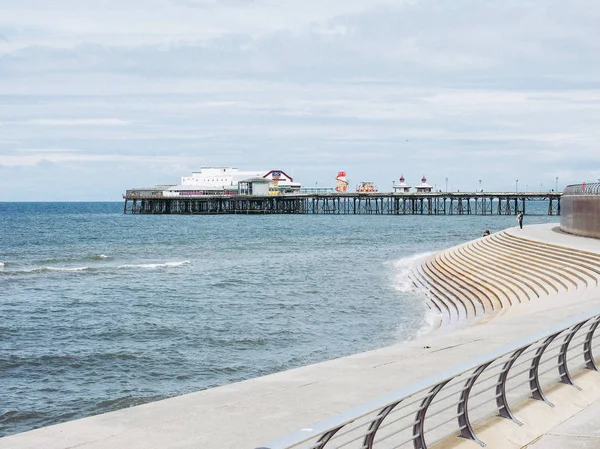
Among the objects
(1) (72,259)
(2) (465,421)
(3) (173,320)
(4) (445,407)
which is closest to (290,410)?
(4) (445,407)

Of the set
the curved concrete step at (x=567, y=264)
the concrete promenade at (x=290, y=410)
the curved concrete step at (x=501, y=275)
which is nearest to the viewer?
the concrete promenade at (x=290, y=410)

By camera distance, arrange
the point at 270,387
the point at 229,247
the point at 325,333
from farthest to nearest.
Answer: the point at 229,247
the point at 325,333
the point at 270,387

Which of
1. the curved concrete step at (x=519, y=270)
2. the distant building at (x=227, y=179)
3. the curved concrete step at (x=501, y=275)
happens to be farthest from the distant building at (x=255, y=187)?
the curved concrete step at (x=501, y=275)

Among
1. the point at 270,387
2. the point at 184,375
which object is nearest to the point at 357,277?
the point at 184,375

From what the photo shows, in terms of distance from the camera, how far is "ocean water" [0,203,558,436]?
18578 millimetres

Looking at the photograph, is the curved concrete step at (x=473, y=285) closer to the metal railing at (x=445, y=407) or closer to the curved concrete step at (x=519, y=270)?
the curved concrete step at (x=519, y=270)

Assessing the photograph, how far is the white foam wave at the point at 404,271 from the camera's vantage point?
3559cm

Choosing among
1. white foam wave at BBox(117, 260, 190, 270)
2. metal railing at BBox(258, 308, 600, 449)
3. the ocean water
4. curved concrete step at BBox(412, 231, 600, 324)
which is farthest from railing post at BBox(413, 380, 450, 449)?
white foam wave at BBox(117, 260, 190, 270)

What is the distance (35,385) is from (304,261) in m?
32.3

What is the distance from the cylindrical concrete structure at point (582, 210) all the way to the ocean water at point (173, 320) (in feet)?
29.1

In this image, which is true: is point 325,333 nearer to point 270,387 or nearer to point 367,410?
point 270,387

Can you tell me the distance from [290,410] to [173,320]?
17.2m

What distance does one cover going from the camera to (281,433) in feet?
31.0

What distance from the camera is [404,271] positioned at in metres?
42.8
